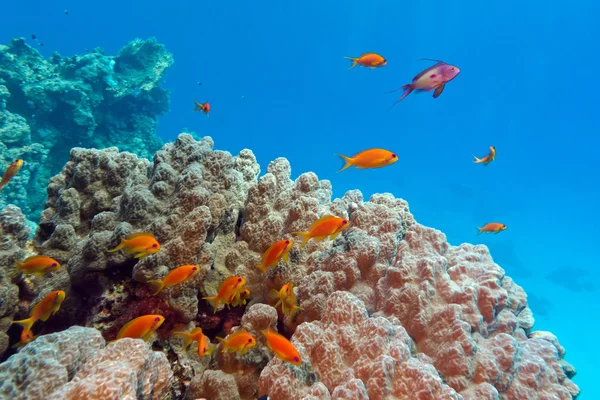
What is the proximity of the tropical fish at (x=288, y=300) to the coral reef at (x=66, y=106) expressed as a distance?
14412mm

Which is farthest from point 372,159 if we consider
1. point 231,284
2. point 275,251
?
point 231,284

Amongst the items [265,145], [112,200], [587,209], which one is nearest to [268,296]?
[112,200]

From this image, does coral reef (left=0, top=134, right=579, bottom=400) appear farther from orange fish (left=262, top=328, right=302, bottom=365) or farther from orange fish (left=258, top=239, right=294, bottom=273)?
orange fish (left=258, top=239, right=294, bottom=273)

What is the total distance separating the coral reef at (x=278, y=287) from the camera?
97.3 inches

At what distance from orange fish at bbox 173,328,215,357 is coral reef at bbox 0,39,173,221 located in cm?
1391

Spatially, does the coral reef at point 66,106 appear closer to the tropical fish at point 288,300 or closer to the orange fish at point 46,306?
the orange fish at point 46,306

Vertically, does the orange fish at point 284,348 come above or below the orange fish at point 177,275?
below

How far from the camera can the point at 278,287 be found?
371 centimetres

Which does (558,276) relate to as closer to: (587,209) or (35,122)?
(587,209)

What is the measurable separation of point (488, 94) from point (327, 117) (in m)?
59.5

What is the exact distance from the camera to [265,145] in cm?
13150

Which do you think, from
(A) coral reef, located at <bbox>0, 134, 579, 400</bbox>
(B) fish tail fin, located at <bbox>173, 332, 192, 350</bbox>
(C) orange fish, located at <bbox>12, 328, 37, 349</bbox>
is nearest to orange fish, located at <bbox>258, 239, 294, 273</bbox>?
(A) coral reef, located at <bbox>0, 134, 579, 400</bbox>

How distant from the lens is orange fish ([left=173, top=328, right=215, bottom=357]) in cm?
291

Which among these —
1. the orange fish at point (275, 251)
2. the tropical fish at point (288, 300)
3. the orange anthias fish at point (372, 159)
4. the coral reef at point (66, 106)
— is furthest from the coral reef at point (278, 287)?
the coral reef at point (66, 106)
